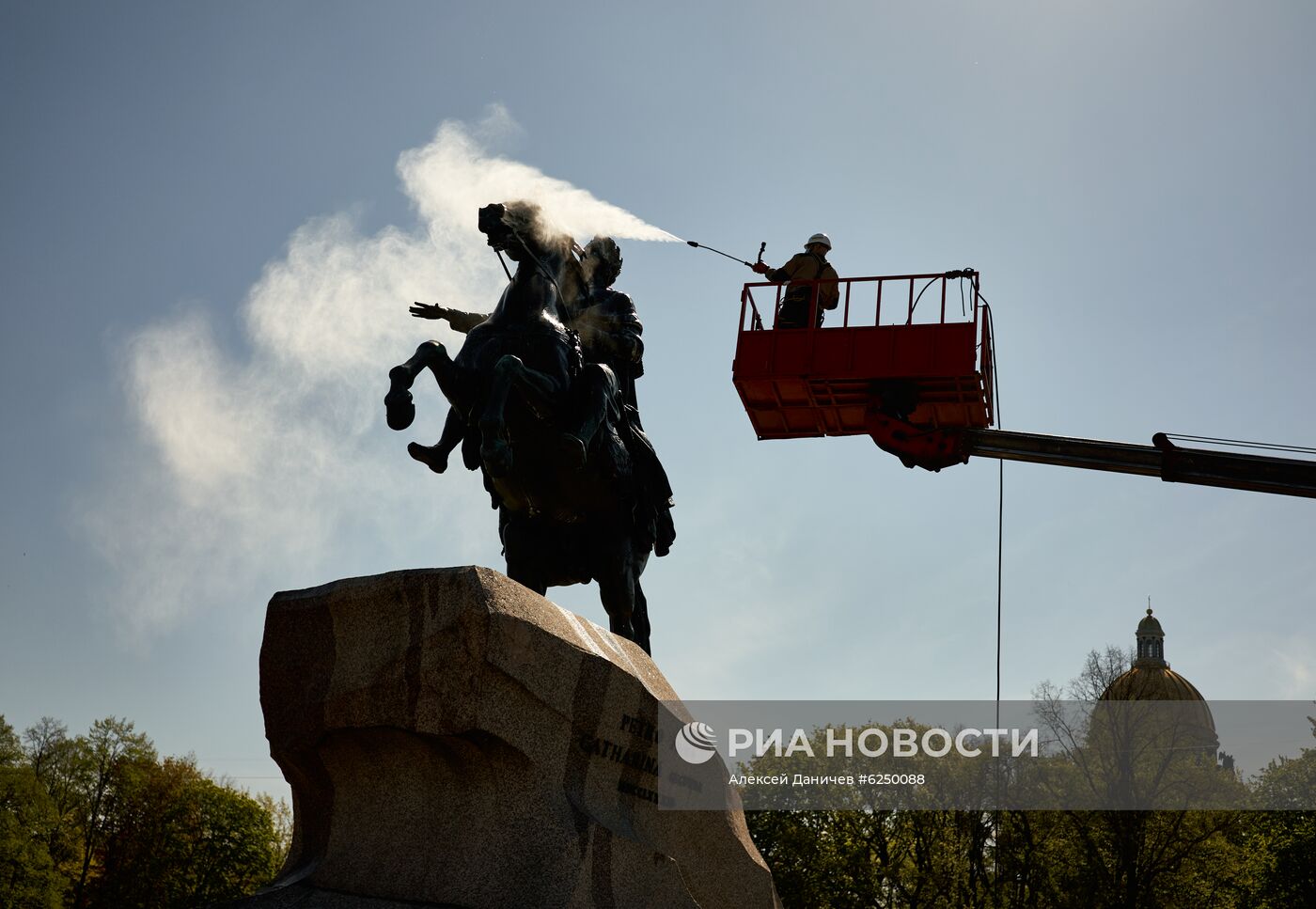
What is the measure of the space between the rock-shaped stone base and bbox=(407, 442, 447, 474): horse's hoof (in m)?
2.67

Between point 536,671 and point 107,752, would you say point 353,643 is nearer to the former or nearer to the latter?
point 536,671

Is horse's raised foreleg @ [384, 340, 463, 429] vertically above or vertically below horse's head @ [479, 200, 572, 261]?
below

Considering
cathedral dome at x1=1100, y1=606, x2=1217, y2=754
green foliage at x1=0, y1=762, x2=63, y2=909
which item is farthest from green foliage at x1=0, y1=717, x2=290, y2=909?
cathedral dome at x1=1100, y1=606, x2=1217, y2=754

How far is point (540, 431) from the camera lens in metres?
10.0

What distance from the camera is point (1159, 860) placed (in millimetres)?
31516

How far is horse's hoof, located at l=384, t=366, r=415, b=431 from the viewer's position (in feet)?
30.1

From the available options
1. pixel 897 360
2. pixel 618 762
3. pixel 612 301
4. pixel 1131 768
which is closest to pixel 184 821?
pixel 1131 768

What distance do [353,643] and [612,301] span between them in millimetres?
5295

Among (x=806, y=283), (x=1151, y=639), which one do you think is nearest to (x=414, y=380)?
(x=806, y=283)

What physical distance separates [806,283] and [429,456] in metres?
9.85

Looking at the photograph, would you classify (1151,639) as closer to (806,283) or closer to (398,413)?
(806,283)

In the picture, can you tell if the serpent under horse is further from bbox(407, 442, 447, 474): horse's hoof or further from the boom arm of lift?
the boom arm of lift

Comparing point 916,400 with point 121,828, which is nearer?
point 916,400

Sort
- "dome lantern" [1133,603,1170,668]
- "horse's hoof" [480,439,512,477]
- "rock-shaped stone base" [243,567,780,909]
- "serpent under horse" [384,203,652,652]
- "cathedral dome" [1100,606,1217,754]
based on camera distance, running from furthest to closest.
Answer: "dome lantern" [1133,603,1170,668] < "cathedral dome" [1100,606,1217,754] < "serpent under horse" [384,203,652,652] < "horse's hoof" [480,439,512,477] < "rock-shaped stone base" [243,567,780,909]
